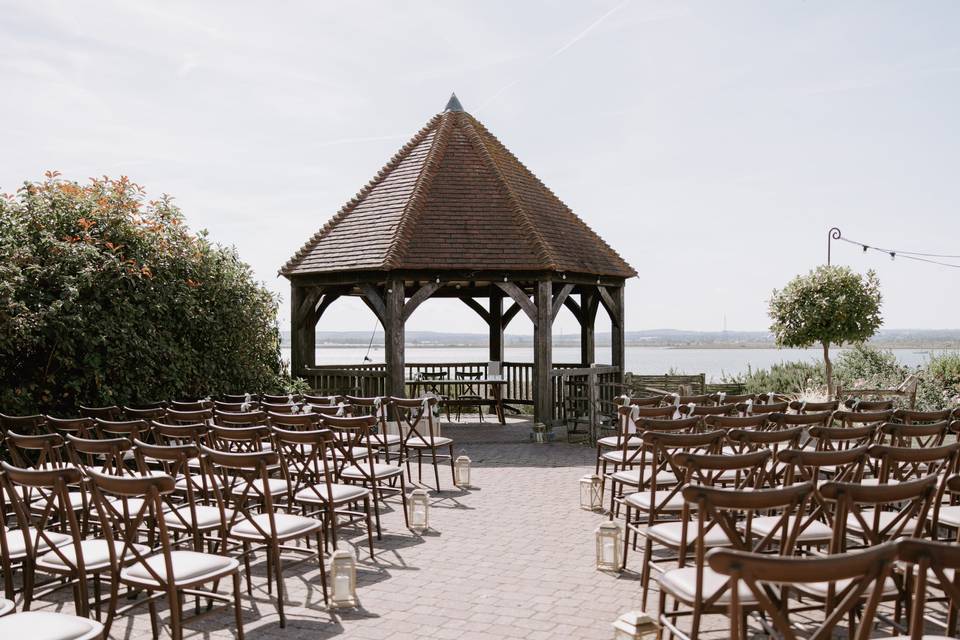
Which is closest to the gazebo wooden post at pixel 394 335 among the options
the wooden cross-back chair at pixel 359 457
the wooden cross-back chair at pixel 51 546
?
the wooden cross-back chair at pixel 359 457

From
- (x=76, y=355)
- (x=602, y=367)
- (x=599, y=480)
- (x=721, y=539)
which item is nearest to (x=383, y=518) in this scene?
(x=599, y=480)

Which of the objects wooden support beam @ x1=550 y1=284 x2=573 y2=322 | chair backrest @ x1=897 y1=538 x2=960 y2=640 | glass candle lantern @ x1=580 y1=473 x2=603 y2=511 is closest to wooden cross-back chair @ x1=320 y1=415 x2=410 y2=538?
glass candle lantern @ x1=580 y1=473 x2=603 y2=511

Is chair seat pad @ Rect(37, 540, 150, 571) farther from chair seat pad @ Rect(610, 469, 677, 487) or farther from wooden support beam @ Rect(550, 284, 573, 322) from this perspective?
wooden support beam @ Rect(550, 284, 573, 322)

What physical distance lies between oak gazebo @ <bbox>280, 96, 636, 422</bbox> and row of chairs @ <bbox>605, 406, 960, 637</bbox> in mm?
7450

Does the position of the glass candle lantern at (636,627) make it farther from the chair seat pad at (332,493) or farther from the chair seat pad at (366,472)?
the chair seat pad at (366,472)

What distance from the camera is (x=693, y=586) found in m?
3.87

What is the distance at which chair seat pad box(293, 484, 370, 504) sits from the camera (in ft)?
20.5

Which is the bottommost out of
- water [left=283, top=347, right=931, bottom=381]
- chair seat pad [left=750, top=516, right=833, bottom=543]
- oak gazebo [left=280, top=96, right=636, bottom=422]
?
water [left=283, top=347, right=931, bottom=381]

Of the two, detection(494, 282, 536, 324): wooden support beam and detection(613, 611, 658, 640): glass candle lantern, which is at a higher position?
detection(494, 282, 536, 324): wooden support beam

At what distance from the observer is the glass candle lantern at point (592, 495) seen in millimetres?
8102

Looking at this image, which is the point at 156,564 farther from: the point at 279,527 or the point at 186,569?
the point at 279,527

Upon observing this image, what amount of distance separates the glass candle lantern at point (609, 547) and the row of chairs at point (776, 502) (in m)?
0.12

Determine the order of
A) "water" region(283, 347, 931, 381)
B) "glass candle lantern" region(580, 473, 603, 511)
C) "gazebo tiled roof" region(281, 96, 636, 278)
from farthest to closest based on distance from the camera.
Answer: "water" region(283, 347, 931, 381)
"gazebo tiled roof" region(281, 96, 636, 278)
"glass candle lantern" region(580, 473, 603, 511)

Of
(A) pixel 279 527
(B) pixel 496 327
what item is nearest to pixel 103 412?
(A) pixel 279 527
